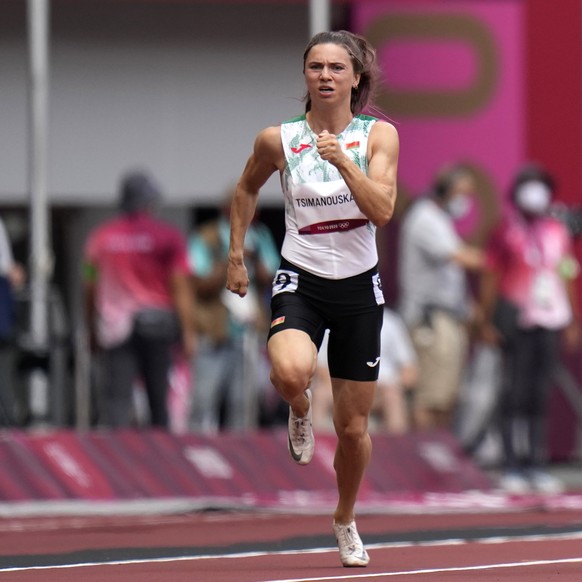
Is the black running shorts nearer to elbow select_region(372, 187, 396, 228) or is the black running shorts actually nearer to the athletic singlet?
the athletic singlet

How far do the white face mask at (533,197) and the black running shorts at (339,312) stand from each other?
23.0ft

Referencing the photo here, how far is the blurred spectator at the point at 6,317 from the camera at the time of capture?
14500 mm

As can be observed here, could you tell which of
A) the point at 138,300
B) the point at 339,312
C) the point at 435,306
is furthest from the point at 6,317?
the point at 339,312

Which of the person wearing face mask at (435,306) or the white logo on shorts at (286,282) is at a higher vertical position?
the white logo on shorts at (286,282)

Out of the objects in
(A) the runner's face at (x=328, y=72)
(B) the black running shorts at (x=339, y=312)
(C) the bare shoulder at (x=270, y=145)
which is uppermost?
(A) the runner's face at (x=328, y=72)

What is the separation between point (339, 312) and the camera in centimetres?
913

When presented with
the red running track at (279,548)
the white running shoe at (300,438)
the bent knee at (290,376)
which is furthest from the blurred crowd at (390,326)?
the bent knee at (290,376)

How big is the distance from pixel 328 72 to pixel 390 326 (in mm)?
7761

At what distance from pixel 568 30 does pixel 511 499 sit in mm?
6085

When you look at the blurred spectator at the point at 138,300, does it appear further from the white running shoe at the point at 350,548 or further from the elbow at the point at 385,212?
the elbow at the point at 385,212

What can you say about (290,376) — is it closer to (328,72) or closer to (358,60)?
(328,72)

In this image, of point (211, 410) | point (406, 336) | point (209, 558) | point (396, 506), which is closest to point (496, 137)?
point (406, 336)

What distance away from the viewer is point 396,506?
45.3 ft

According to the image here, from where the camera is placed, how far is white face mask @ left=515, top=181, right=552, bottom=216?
16016mm
